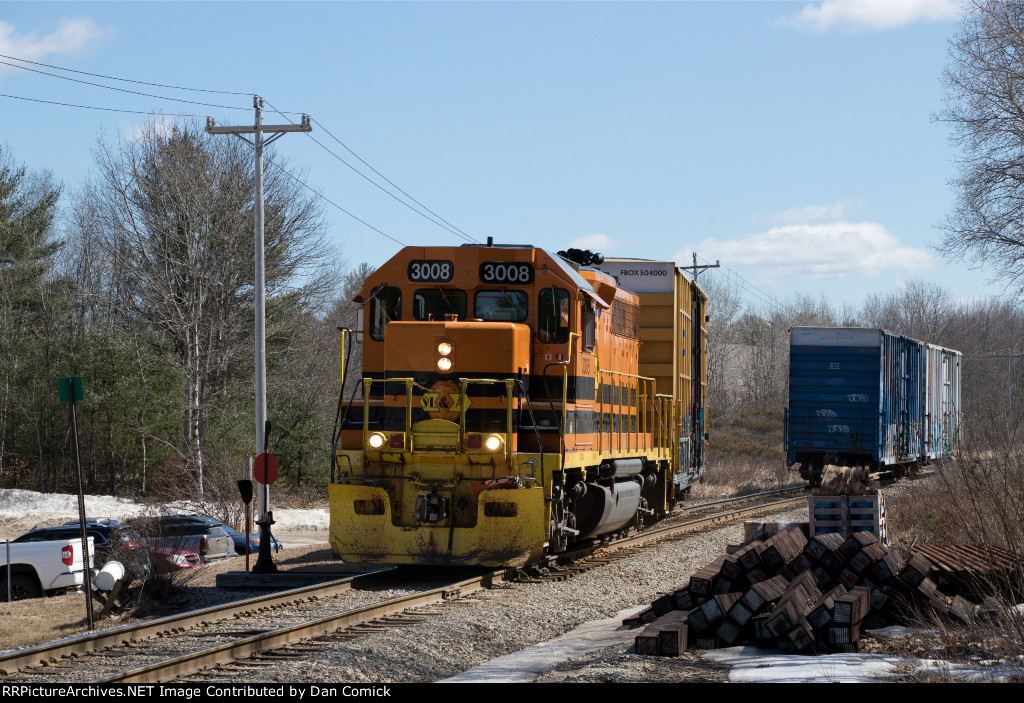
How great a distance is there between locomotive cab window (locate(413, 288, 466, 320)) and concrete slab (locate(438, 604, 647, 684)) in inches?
173

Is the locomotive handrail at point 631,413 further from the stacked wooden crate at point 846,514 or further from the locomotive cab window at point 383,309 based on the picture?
the stacked wooden crate at point 846,514

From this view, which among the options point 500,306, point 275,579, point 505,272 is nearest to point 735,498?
point 500,306

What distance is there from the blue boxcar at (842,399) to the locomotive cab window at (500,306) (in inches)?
621

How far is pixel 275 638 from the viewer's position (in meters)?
8.75

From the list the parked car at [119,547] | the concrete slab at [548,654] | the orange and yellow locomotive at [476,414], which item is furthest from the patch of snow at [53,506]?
the concrete slab at [548,654]

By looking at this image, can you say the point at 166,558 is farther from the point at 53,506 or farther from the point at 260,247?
the point at 53,506

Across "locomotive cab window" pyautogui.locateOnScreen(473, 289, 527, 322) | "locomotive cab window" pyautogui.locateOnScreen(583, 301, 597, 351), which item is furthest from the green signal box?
"locomotive cab window" pyautogui.locateOnScreen(583, 301, 597, 351)

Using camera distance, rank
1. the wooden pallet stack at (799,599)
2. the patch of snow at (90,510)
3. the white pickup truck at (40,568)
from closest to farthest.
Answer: the wooden pallet stack at (799,599)
the white pickup truck at (40,568)
the patch of snow at (90,510)

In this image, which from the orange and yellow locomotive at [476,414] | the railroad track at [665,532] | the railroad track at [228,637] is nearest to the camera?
the railroad track at [228,637]

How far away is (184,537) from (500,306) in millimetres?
5679

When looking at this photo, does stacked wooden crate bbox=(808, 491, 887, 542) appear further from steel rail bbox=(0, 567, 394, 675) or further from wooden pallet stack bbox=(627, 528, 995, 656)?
steel rail bbox=(0, 567, 394, 675)

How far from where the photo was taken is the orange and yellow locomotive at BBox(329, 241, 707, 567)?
12.1m

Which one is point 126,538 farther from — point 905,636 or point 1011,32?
point 1011,32

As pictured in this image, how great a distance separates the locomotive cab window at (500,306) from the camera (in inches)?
514
